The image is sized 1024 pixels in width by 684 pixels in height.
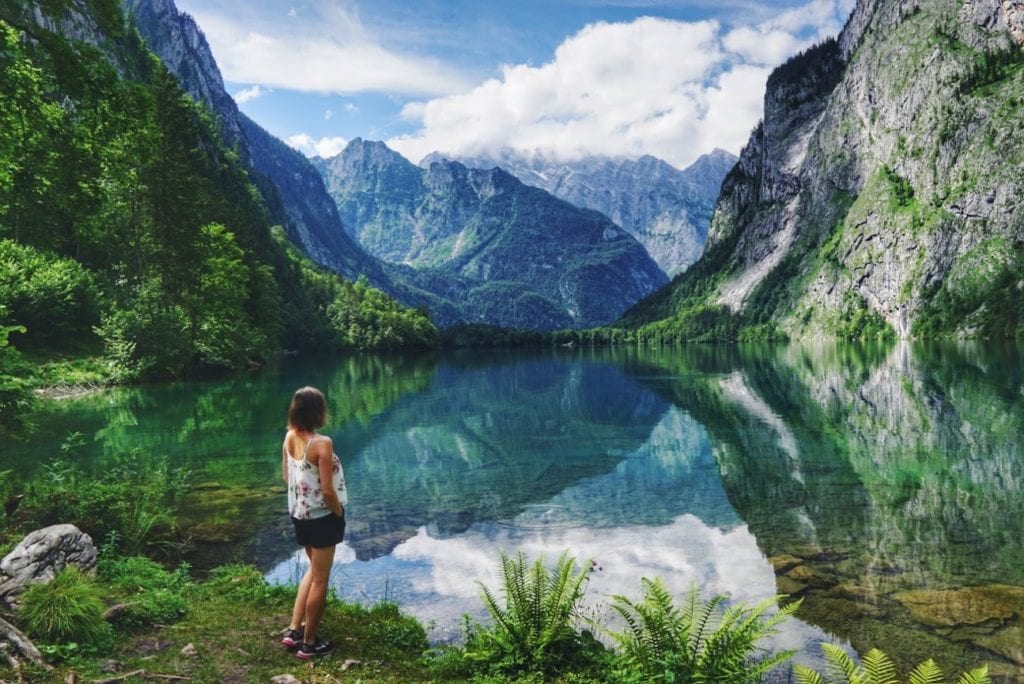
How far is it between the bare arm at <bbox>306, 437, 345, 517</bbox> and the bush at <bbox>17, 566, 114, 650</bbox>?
3282mm

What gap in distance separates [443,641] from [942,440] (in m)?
25.9

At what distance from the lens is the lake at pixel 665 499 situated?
12.5 metres

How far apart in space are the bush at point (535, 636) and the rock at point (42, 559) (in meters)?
6.21

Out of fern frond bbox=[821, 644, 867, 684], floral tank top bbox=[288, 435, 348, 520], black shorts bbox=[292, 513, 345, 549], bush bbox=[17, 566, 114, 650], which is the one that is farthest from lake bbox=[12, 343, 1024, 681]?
bush bbox=[17, 566, 114, 650]

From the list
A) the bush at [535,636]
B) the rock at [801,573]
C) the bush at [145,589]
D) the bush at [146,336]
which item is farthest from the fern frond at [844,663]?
the bush at [146,336]

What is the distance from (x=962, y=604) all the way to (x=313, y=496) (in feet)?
37.5

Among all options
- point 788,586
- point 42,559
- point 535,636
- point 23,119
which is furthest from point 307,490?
point 23,119

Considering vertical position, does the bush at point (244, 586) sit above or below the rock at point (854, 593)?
above

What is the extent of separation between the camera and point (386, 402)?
4816 cm

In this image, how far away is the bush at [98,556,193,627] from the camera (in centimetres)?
935

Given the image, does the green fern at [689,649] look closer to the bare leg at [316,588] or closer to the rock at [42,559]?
the bare leg at [316,588]

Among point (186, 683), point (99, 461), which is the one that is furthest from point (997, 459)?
point (99, 461)

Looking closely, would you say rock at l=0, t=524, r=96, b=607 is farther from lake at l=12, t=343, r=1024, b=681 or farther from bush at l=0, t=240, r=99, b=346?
bush at l=0, t=240, r=99, b=346

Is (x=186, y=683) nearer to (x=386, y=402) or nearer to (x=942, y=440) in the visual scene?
(x=942, y=440)
